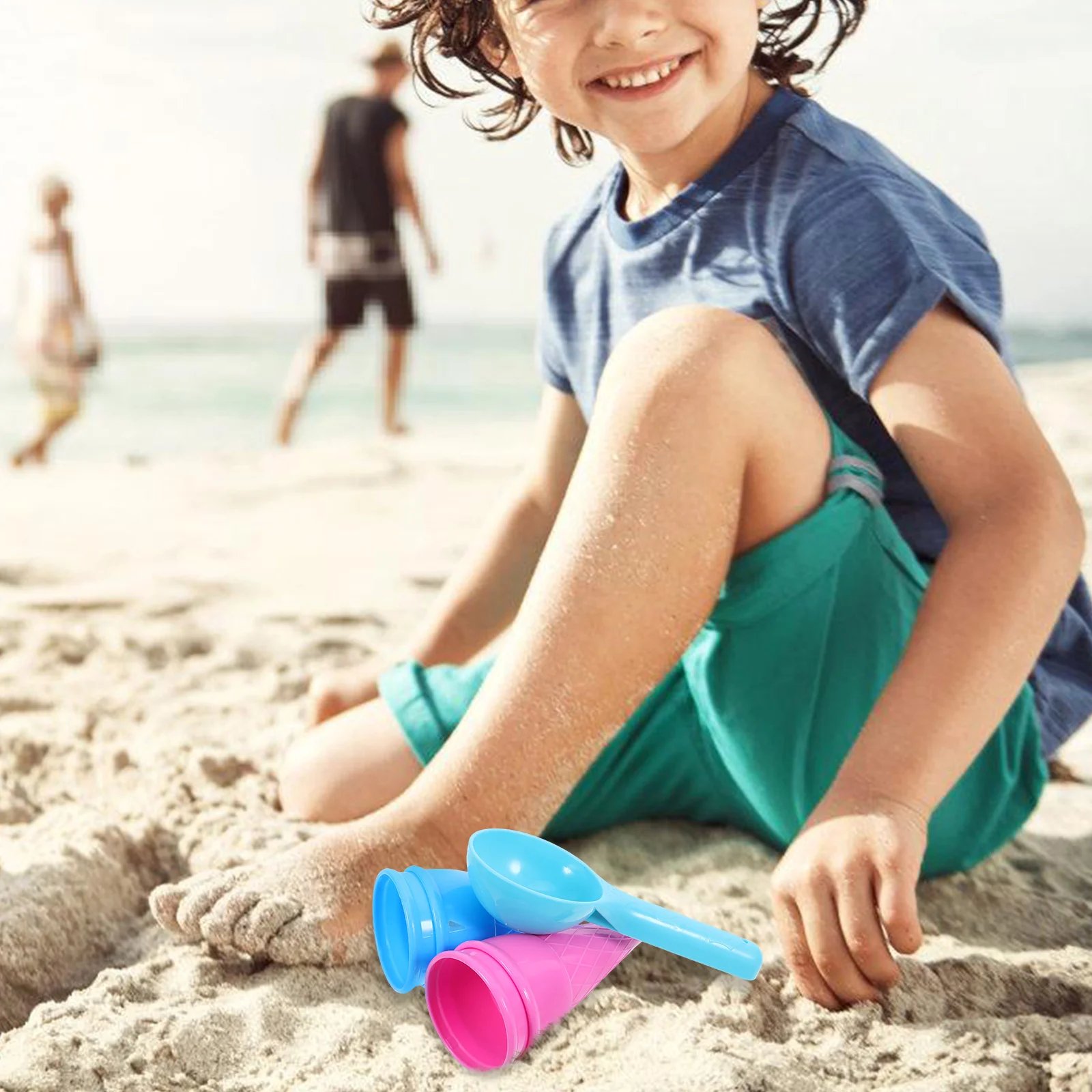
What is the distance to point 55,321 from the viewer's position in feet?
19.0

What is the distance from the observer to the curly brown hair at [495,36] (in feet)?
4.67

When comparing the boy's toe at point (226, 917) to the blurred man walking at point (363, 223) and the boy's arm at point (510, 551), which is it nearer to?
the boy's arm at point (510, 551)

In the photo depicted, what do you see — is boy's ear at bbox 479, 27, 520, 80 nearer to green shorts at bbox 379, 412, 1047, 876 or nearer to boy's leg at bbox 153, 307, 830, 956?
boy's leg at bbox 153, 307, 830, 956

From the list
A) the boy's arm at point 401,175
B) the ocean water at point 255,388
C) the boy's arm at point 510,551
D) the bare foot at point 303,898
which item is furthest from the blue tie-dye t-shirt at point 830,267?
the ocean water at point 255,388

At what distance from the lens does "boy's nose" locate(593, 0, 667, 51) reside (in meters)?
1.19

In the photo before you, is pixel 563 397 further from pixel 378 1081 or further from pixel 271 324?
pixel 271 324

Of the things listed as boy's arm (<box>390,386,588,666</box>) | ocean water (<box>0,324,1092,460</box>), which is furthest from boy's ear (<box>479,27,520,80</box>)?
ocean water (<box>0,324,1092,460</box>)

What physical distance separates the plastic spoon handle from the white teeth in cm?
68

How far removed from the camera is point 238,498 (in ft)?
11.9

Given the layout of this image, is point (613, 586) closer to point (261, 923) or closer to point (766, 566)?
point (766, 566)

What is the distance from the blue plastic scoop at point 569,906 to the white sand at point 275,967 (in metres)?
0.04

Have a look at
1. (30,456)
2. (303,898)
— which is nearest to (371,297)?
(30,456)

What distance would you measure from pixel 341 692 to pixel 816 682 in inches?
24.0

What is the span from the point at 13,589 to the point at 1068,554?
6.37 feet
